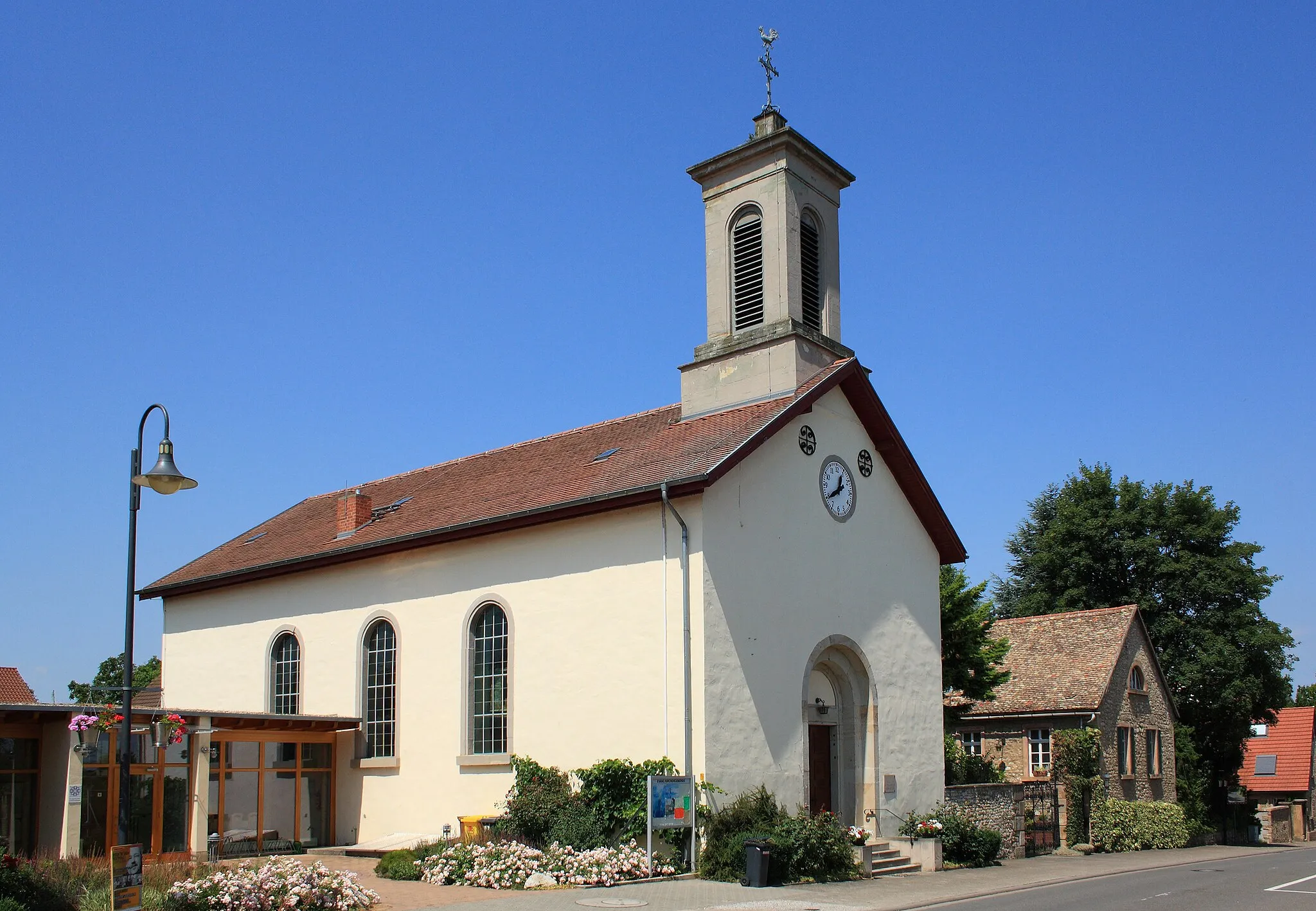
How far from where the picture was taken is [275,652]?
26250 millimetres

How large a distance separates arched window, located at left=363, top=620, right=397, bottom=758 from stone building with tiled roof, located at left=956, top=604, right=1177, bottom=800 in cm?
1636

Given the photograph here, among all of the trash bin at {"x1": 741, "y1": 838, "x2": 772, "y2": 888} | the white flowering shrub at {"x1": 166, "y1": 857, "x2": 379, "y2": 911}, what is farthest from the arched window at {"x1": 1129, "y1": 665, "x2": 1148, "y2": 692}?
the white flowering shrub at {"x1": 166, "y1": 857, "x2": 379, "y2": 911}

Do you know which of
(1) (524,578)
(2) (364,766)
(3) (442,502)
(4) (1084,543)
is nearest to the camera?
(1) (524,578)

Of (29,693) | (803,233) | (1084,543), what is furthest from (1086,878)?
(29,693)

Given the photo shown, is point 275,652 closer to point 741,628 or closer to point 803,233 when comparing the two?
point 741,628

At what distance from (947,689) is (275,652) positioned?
15.8m

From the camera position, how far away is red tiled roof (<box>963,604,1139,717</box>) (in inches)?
1266

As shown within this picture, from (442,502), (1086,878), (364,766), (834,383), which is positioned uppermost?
(834,383)

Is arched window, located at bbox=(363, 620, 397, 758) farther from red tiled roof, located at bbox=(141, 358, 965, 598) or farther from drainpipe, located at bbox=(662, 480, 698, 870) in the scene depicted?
drainpipe, located at bbox=(662, 480, 698, 870)

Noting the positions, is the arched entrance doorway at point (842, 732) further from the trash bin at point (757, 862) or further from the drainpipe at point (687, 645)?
the trash bin at point (757, 862)

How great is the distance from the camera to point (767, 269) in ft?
75.9

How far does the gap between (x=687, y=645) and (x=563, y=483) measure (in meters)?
4.76

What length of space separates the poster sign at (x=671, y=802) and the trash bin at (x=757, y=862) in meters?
1.09

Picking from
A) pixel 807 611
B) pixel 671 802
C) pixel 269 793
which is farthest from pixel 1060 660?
pixel 269 793
